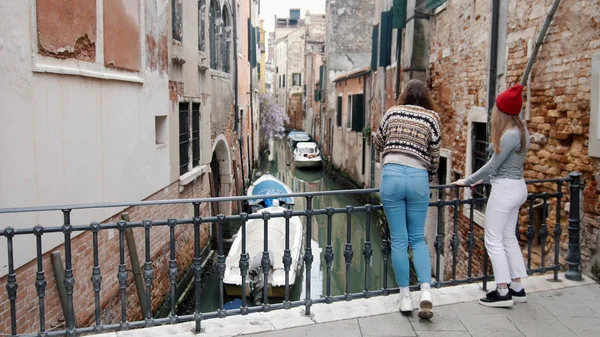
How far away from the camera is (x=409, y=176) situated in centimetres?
330

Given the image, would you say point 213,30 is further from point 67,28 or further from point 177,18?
point 67,28

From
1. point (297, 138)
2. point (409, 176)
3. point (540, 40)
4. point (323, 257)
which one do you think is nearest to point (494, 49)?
point (540, 40)

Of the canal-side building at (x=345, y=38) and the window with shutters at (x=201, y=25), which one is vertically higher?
the canal-side building at (x=345, y=38)

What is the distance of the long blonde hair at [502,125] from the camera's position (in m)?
3.58

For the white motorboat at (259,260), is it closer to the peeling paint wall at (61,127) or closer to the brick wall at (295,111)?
the peeling paint wall at (61,127)

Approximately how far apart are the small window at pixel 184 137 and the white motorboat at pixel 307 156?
1679 centimetres

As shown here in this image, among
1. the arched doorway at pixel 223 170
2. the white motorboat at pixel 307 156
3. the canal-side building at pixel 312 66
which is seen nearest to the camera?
the arched doorway at pixel 223 170

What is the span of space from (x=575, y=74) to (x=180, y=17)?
6.26m

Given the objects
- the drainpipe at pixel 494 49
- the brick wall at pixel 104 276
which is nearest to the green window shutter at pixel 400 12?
the drainpipe at pixel 494 49

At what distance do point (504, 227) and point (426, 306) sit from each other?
0.79m

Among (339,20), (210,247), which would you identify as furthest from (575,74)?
(339,20)

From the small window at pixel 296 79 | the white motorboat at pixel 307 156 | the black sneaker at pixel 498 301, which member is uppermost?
the small window at pixel 296 79

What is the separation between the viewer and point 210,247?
39.7ft

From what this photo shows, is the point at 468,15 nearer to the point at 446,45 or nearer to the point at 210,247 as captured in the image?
the point at 446,45
